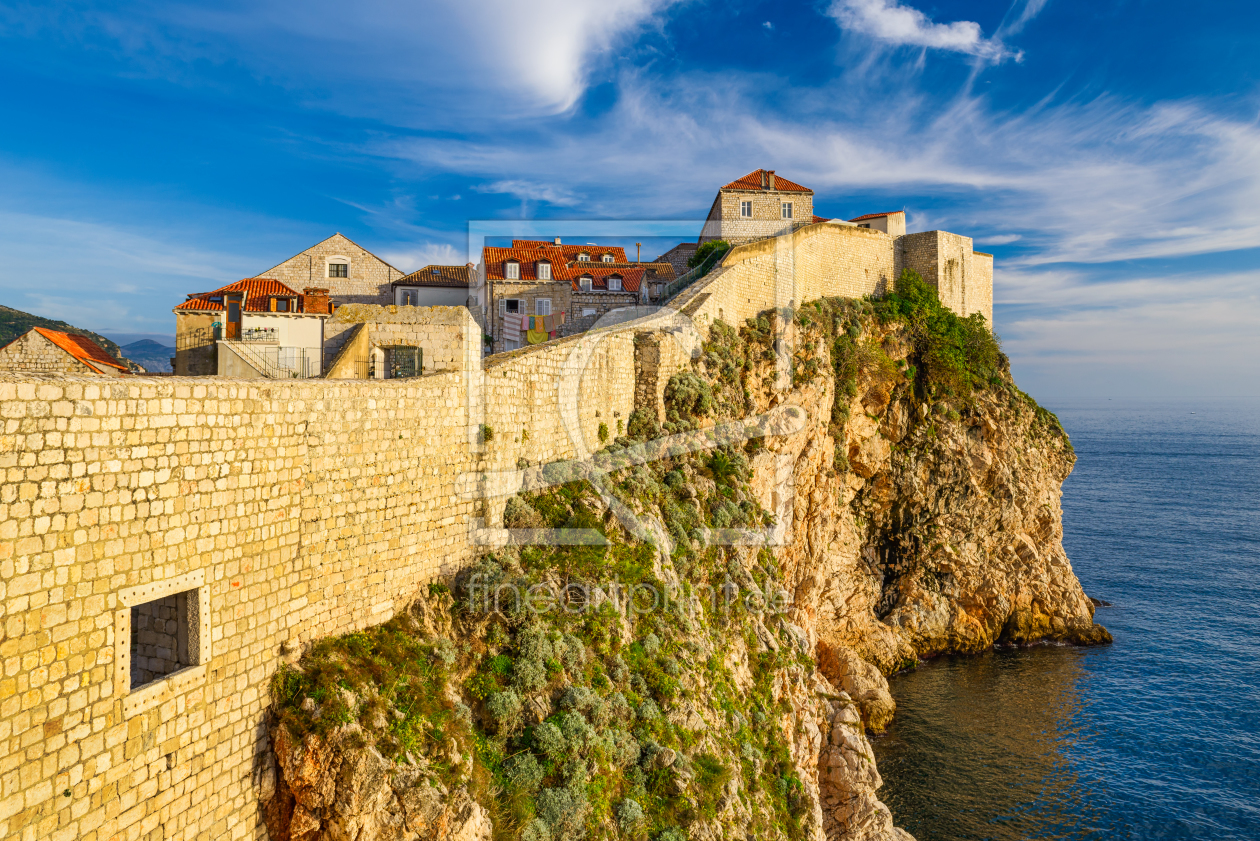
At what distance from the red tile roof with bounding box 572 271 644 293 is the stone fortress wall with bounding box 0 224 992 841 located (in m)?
23.2

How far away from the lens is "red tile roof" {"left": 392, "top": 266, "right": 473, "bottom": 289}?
3225 cm

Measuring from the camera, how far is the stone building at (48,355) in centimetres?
1407

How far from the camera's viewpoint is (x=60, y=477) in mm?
6359

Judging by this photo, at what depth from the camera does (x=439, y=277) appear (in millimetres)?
33688

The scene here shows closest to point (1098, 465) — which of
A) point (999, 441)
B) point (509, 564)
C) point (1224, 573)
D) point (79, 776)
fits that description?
point (1224, 573)

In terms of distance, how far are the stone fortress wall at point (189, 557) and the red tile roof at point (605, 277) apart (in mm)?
23230

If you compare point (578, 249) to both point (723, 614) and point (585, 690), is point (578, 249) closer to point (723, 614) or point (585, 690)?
point (723, 614)

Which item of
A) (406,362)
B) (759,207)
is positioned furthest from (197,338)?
(759,207)

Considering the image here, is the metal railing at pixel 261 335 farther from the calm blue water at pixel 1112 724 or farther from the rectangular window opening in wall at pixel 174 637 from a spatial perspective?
the calm blue water at pixel 1112 724

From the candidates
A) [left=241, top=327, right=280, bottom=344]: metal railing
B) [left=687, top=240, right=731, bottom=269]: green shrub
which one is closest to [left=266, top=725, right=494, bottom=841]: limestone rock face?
[left=241, top=327, right=280, bottom=344]: metal railing

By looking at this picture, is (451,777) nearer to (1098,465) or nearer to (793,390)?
(793,390)

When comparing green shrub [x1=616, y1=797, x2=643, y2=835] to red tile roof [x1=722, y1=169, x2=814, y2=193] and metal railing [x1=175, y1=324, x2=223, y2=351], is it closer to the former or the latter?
metal railing [x1=175, y1=324, x2=223, y2=351]

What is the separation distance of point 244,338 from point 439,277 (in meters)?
17.9

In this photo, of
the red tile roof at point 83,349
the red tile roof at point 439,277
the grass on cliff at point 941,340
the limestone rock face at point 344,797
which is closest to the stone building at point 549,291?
the red tile roof at point 439,277
